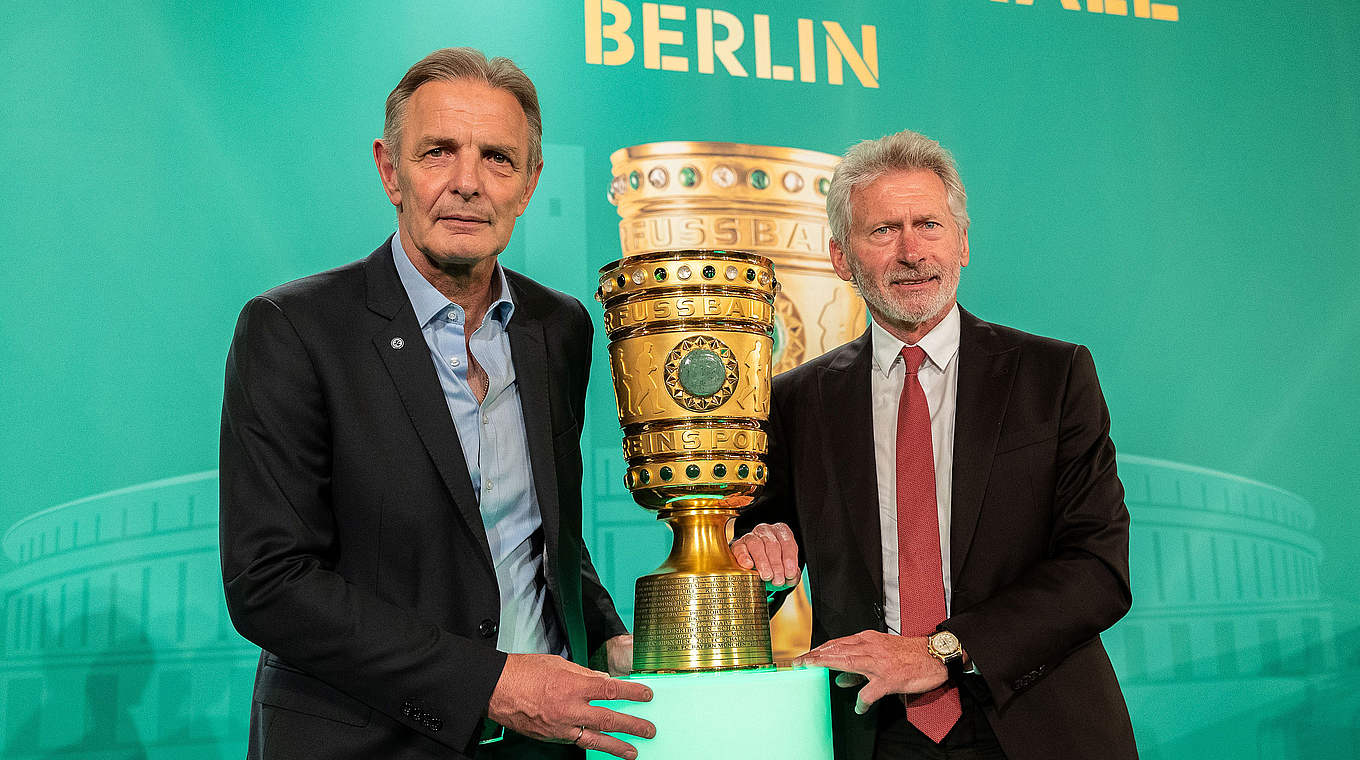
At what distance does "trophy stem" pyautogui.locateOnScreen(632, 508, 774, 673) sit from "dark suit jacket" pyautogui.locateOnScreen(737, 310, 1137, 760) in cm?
37

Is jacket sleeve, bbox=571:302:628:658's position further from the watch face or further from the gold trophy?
the watch face

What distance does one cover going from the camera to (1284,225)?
3770mm

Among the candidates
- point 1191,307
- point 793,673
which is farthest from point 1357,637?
point 793,673

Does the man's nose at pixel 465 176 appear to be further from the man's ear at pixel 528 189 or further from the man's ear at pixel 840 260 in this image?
the man's ear at pixel 840 260

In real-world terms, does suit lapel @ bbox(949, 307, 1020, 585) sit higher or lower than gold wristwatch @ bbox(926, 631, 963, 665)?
higher

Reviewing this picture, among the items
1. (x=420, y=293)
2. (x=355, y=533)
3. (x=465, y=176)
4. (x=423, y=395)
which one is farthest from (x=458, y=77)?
(x=355, y=533)

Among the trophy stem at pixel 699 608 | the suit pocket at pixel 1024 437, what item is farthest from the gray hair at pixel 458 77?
the suit pocket at pixel 1024 437

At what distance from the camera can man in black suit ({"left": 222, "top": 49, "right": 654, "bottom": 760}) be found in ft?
5.12

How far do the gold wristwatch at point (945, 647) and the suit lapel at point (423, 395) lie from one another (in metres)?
0.69

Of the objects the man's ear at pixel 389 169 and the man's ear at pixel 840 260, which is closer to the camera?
the man's ear at pixel 389 169

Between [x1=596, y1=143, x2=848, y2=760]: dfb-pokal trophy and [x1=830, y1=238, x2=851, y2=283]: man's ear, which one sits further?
[x1=830, y1=238, x2=851, y2=283]: man's ear

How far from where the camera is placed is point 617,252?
3.09m

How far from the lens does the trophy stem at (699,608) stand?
166 cm

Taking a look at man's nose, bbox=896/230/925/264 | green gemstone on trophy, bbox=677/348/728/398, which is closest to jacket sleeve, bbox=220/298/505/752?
green gemstone on trophy, bbox=677/348/728/398
